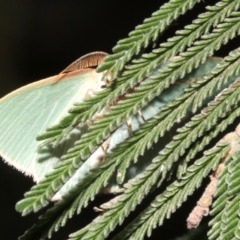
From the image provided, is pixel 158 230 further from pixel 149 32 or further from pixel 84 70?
pixel 149 32

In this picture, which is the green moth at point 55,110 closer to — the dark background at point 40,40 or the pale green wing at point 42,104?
the pale green wing at point 42,104

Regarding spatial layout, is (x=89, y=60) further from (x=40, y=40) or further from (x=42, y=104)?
(x=40, y=40)

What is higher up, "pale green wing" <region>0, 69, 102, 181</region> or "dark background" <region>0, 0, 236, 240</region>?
"pale green wing" <region>0, 69, 102, 181</region>

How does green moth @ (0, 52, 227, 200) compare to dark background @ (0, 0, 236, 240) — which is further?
dark background @ (0, 0, 236, 240)

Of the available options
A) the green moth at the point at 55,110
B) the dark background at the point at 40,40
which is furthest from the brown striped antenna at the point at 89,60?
the dark background at the point at 40,40

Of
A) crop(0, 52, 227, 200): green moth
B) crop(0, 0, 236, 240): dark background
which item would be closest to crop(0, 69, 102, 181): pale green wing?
crop(0, 52, 227, 200): green moth

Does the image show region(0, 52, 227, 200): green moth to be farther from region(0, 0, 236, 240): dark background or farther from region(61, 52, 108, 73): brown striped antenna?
region(0, 0, 236, 240): dark background

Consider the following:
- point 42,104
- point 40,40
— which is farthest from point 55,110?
point 40,40
